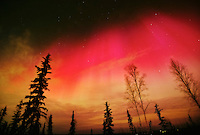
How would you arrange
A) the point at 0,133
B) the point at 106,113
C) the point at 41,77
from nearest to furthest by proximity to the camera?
the point at 41,77 < the point at 0,133 < the point at 106,113

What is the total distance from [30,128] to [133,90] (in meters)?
16.2

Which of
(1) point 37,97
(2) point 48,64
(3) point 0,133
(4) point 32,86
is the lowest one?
(3) point 0,133

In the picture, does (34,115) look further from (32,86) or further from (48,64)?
(48,64)

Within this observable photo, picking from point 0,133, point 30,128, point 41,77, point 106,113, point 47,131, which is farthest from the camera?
point 47,131

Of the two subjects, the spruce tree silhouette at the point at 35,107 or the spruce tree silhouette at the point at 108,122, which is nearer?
the spruce tree silhouette at the point at 35,107

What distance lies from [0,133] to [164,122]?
51.9 metres

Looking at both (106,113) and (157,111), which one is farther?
(157,111)

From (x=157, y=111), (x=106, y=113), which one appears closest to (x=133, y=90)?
(x=106, y=113)

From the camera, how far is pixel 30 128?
41.3 ft

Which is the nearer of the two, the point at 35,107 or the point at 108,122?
the point at 35,107

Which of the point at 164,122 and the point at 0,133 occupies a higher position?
the point at 0,133

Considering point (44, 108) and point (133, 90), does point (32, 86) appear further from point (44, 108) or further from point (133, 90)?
point (133, 90)

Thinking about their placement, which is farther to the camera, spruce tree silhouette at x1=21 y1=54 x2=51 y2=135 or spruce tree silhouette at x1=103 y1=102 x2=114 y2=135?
spruce tree silhouette at x1=103 y1=102 x2=114 y2=135

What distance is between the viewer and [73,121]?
3847 centimetres
